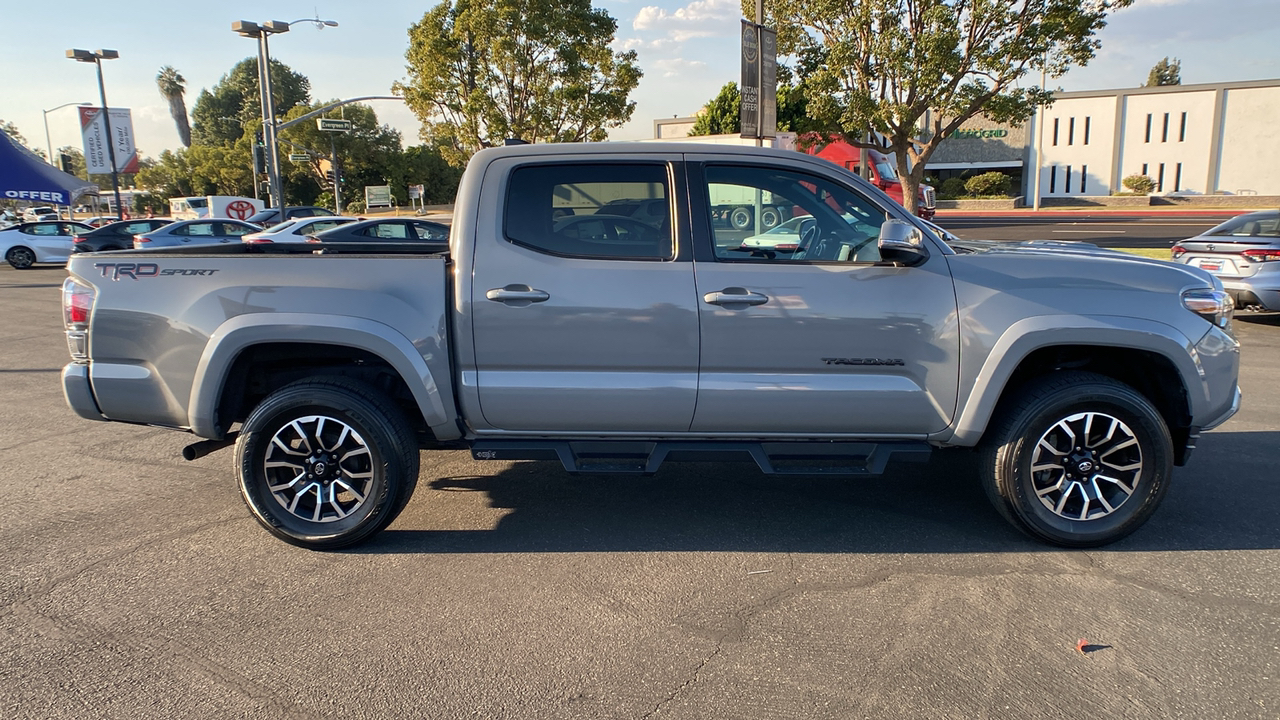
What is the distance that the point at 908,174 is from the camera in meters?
23.2

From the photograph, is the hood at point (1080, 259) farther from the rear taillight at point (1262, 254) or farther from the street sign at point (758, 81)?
the street sign at point (758, 81)

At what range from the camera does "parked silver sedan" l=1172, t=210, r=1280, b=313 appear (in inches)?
382

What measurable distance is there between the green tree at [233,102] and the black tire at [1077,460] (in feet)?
291

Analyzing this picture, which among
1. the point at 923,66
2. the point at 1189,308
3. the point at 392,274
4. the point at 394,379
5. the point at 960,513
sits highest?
the point at 923,66

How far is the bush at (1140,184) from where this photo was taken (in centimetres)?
4706

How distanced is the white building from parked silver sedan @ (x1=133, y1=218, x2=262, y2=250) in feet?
144

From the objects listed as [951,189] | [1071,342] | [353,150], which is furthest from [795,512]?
[353,150]

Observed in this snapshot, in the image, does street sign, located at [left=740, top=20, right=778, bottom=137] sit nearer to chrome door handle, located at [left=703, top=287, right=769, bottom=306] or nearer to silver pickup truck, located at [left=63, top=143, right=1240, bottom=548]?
silver pickup truck, located at [left=63, top=143, right=1240, bottom=548]

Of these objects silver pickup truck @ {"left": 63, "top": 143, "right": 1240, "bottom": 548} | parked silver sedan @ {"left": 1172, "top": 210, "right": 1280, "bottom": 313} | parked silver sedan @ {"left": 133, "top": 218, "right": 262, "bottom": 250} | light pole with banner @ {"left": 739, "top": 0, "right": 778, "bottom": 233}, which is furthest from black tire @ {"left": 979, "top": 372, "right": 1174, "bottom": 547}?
parked silver sedan @ {"left": 133, "top": 218, "right": 262, "bottom": 250}

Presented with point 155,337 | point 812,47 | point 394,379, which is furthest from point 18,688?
point 812,47

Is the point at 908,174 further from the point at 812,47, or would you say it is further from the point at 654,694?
the point at 654,694

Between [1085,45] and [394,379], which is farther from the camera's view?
[1085,45]

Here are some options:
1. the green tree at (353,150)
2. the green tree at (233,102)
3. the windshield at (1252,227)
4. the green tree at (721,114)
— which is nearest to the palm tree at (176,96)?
the green tree at (233,102)

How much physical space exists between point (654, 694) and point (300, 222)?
59.1 feet
